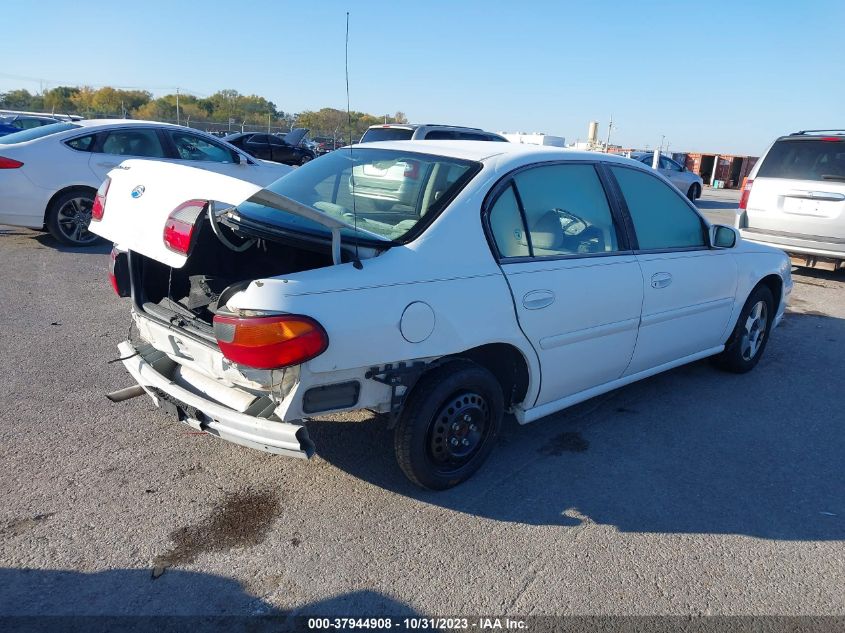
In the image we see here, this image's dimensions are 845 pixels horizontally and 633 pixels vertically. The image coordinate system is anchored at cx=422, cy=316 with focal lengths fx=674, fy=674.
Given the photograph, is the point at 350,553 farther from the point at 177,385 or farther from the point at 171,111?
the point at 171,111

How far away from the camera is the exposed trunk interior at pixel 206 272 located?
3318mm

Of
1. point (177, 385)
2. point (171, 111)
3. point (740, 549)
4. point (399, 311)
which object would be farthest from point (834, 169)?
point (171, 111)

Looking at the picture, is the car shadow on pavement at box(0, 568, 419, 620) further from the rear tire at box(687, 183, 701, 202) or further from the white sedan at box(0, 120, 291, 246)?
the rear tire at box(687, 183, 701, 202)

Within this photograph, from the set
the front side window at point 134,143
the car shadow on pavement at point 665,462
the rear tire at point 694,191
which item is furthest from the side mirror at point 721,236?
the rear tire at point 694,191

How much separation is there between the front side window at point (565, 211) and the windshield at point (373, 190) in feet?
1.29

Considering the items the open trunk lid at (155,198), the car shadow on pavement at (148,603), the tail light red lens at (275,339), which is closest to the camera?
the car shadow on pavement at (148,603)

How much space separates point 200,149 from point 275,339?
7407 mm

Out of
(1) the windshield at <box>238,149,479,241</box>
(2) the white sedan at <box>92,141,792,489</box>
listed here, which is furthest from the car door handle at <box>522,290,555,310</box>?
(1) the windshield at <box>238,149,479,241</box>

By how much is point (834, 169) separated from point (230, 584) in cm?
895

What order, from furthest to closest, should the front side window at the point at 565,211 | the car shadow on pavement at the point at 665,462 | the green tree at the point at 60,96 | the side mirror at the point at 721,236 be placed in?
the green tree at the point at 60,96, the side mirror at the point at 721,236, the front side window at the point at 565,211, the car shadow on pavement at the point at 665,462

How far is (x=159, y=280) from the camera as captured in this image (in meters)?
3.75

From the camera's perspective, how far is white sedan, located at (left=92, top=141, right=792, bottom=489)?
2773mm

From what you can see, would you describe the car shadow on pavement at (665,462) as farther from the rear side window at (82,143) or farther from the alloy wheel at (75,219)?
the rear side window at (82,143)

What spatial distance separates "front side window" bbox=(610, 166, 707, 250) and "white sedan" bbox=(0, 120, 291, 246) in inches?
240
